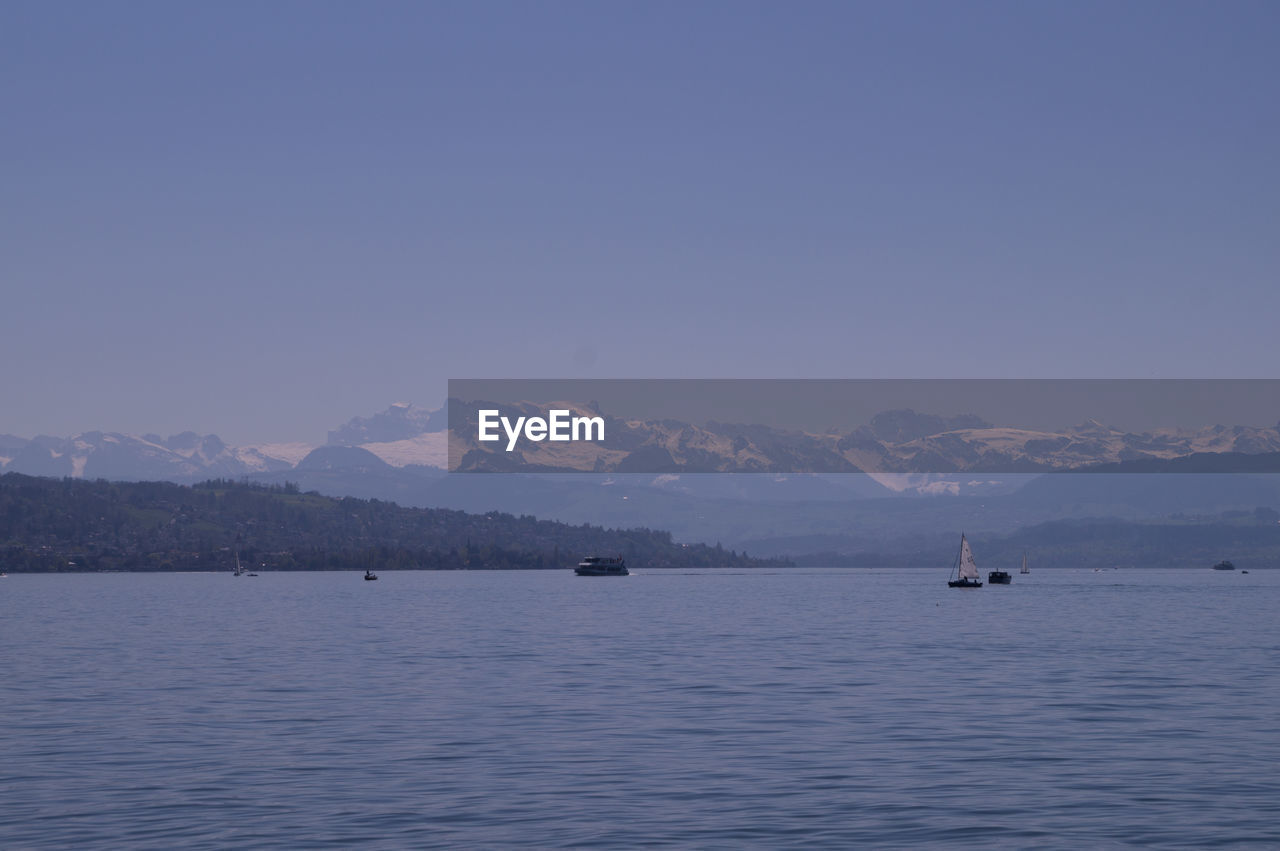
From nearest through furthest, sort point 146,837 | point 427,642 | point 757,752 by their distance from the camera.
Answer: point 146,837
point 757,752
point 427,642

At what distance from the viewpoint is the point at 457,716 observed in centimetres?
5925

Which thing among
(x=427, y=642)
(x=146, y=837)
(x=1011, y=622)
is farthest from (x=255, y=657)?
(x=1011, y=622)

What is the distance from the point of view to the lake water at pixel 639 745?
118ft

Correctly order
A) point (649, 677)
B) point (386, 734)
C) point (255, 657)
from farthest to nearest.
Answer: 1. point (255, 657)
2. point (649, 677)
3. point (386, 734)

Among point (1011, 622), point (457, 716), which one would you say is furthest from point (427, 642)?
point (1011, 622)

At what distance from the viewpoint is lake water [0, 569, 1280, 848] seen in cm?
3584

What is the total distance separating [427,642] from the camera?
11056 cm

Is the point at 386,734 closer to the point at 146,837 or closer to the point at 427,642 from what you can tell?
the point at 146,837

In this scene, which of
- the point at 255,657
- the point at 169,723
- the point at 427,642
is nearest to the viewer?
the point at 169,723

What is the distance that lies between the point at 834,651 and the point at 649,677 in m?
25.4

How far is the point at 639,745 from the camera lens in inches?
1987

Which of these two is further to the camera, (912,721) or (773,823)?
(912,721)

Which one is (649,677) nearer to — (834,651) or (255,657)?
(834,651)

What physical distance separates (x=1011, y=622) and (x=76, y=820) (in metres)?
126
